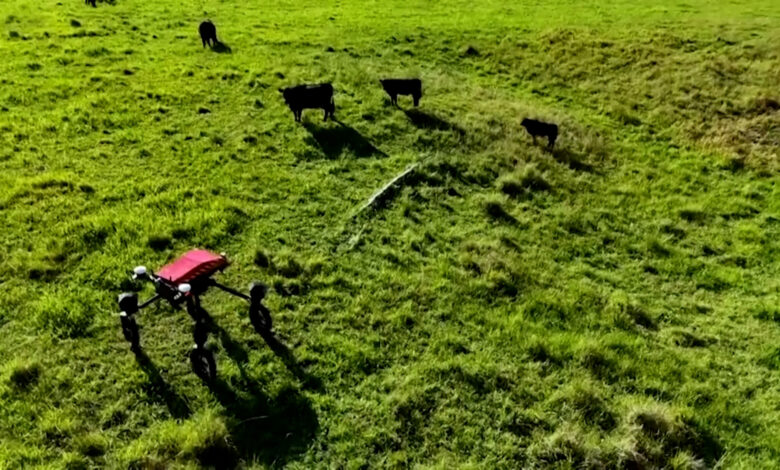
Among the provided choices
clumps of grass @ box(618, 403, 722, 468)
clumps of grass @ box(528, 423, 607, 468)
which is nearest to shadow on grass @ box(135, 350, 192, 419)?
clumps of grass @ box(528, 423, 607, 468)

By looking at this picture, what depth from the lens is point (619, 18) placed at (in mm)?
33219

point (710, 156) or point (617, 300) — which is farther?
point (710, 156)

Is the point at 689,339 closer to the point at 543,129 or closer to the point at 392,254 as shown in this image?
the point at 392,254

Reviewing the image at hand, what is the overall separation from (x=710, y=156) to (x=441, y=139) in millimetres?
8755

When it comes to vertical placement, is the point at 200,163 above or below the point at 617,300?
above

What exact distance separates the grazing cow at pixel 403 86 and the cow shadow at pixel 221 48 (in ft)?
25.2

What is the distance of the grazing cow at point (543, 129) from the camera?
1920 centimetres

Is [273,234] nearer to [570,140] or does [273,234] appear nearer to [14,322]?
[14,322]

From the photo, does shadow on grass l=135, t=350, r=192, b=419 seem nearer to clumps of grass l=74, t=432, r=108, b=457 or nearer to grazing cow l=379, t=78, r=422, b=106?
clumps of grass l=74, t=432, r=108, b=457

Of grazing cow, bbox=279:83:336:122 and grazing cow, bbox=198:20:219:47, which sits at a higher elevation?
grazing cow, bbox=198:20:219:47

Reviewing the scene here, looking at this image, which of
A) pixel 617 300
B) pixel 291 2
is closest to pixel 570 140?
pixel 617 300

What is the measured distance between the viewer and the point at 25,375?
378 inches

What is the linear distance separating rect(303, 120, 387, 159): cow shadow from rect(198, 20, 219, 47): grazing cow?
9009 millimetres

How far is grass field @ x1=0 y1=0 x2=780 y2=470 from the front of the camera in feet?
30.4
